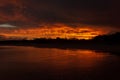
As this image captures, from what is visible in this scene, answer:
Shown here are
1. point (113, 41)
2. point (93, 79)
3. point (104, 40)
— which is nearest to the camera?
point (93, 79)

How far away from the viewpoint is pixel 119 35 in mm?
76875

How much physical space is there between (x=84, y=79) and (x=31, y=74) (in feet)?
14.3

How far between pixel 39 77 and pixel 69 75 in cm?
240

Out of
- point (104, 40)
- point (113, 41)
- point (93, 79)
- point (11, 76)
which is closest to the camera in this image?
point (93, 79)

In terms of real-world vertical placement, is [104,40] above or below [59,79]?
above

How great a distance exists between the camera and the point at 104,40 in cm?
7669

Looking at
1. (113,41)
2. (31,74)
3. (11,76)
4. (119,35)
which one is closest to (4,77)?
(11,76)

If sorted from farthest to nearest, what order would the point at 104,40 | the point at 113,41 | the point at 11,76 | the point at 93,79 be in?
the point at 104,40 < the point at 113,41 < the point at 11,76 < the point at 93,79

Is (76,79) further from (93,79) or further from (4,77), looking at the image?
(4,77)

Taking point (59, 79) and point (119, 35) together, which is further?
point (119, 35)

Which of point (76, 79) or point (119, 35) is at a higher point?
point (119, 35)

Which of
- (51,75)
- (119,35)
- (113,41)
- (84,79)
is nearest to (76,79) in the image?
(84,79)

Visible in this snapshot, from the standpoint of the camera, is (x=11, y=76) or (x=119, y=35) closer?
(x=11, y=76)

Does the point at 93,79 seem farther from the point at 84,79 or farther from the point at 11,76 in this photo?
the point at 11,76
